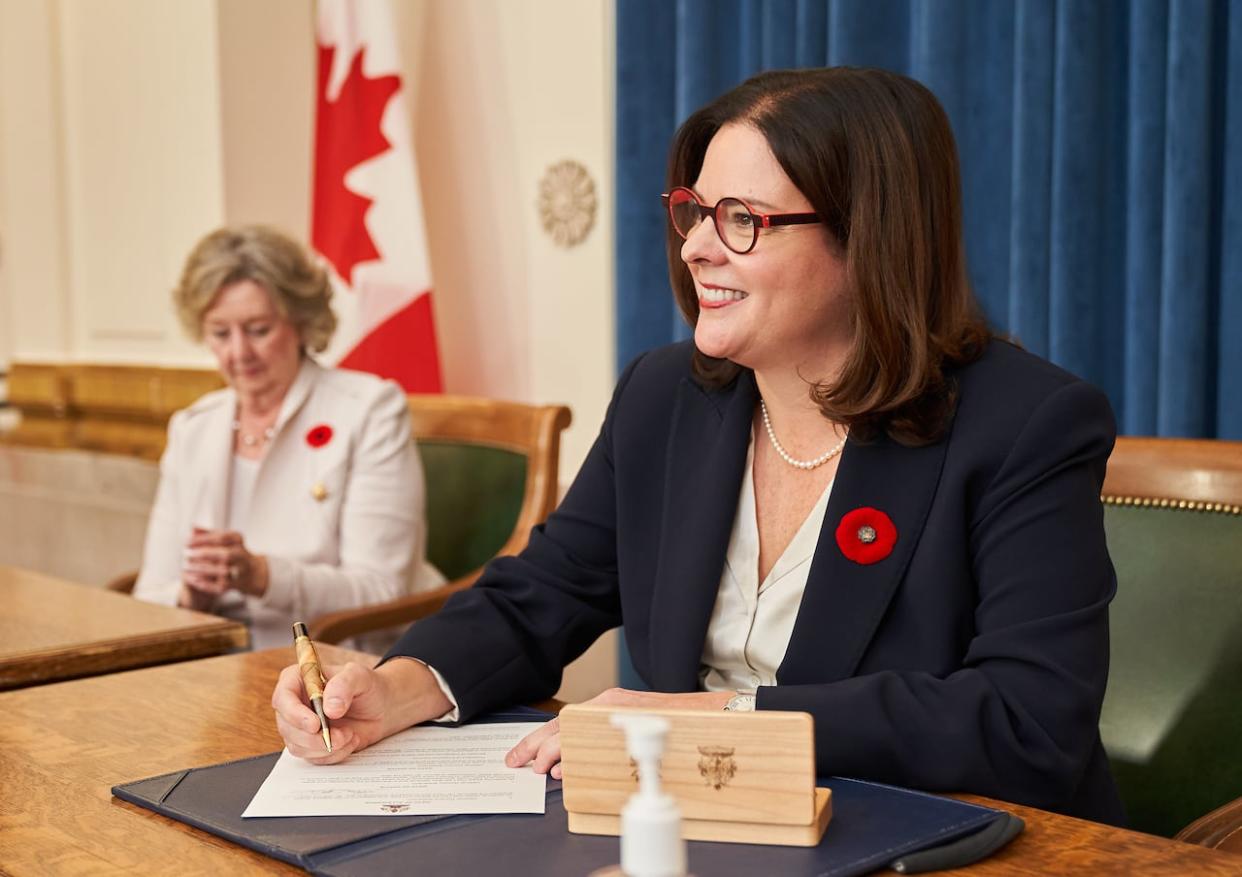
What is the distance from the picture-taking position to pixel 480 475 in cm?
357

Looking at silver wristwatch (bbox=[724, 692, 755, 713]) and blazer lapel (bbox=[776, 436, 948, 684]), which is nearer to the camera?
silver wristwatch (bbox=[724, 692, 755, 713])

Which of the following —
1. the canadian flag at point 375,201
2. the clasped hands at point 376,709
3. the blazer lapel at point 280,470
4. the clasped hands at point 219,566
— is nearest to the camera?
→ the clasped hands at point 376,709

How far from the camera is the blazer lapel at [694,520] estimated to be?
74.1 inches

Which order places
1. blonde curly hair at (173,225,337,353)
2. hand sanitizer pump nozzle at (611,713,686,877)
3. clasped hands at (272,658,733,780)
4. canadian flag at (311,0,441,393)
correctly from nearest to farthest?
1. hand sanitizer pump nozzle at (611,713,686,877)
2. clasped hands at (272,658,733,780)
3. blonde curly hair at (173,225,337,353)
4. canadian flag at (311,0,441,393)

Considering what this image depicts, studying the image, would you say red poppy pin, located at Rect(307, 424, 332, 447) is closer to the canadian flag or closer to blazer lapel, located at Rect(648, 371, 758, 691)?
the canadian flag

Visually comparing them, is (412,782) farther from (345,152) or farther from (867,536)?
(345,152)

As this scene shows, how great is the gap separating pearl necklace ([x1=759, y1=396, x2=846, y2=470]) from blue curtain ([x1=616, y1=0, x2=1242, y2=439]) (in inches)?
45.4

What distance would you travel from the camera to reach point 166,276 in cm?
511

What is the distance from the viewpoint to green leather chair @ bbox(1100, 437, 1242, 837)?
2.05 meters

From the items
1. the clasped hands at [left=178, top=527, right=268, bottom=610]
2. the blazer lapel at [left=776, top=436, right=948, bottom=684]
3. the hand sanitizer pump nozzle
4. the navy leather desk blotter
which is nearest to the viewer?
the hand sanitizer pump nozzle

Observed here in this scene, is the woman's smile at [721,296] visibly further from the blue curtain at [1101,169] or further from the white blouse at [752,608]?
the blue curtain at [1101,169]

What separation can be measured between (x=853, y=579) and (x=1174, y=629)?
24.9 inches

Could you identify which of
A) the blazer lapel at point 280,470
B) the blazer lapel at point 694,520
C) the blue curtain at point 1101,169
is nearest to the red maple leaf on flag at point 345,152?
the blazer lapel at point 280,470

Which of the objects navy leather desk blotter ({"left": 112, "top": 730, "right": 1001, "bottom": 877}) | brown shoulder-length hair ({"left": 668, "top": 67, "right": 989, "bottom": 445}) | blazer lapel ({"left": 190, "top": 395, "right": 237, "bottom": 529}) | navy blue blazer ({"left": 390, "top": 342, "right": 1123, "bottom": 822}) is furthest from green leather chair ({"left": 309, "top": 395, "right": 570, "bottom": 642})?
navy leather desk blotter ({"left": 112, "top": 730, "right": 1001, "bottom": 877})
